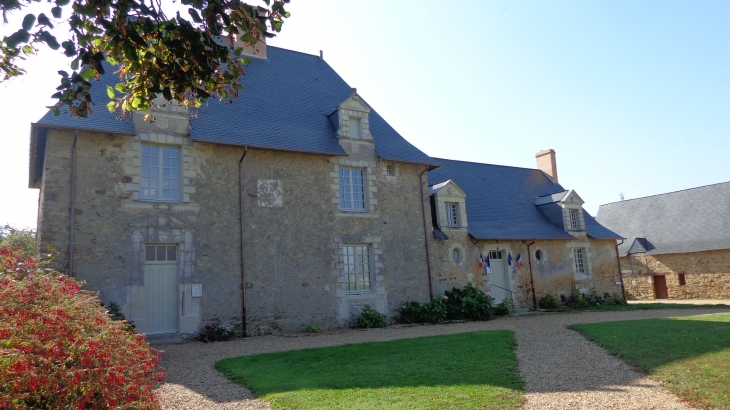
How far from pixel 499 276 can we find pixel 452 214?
2.62m

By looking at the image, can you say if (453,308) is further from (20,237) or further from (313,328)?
(20,237)

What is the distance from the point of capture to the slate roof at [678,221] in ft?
68.6

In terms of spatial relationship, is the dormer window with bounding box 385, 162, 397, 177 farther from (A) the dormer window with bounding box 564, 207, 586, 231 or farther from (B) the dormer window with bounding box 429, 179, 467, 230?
(A) the dormer window with bounding box 564, 207, 586, 231

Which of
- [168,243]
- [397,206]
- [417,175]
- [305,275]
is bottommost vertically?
[305,275]

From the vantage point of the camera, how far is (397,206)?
44.8ft

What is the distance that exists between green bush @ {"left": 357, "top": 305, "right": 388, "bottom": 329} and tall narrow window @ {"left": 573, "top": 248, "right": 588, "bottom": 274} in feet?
30.9

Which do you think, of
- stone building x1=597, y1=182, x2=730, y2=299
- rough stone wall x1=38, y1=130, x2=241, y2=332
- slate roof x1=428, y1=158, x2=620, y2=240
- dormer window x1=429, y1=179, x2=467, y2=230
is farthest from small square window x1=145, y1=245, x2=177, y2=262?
stone building x1=597, y1=182, x2=730, y2=299

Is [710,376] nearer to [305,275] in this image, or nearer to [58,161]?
[305,275]

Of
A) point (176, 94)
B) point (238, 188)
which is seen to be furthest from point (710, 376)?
point (238, 188)

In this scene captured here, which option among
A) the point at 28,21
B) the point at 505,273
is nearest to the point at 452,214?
Answer: the point at 505,273

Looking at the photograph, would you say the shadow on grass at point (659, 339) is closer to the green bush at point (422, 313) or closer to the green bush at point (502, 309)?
the green bush at point (422, 313)

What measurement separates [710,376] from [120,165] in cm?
1015

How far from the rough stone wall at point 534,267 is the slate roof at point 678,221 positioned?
4211 millimetres

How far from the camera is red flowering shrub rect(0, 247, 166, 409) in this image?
9.65 feet
